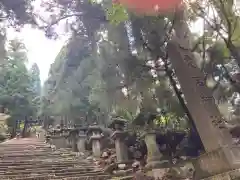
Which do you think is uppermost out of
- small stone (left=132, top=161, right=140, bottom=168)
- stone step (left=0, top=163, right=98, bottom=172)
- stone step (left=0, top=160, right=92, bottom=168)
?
stone step (left=0, top=160, right=92, bottom=168)

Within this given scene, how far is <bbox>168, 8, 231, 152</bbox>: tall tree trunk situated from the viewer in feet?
20.4

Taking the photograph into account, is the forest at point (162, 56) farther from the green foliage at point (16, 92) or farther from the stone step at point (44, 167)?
the green foliage at point (16, 92)

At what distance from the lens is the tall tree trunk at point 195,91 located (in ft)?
20.4

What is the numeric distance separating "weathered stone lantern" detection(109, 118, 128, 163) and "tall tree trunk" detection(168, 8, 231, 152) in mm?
2221

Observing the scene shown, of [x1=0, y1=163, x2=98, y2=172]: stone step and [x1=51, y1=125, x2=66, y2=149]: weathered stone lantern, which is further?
[x1=51, y1=125, x2=66, y2=149]: weathered stone lantern

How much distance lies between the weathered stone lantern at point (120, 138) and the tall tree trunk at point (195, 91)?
7.29 ft

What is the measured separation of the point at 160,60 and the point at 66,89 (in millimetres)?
11501

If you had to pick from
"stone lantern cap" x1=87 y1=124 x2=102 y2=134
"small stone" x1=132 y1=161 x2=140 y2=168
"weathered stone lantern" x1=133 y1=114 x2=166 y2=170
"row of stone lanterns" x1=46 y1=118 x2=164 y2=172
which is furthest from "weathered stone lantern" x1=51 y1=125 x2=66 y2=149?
"weathered stone lantern" x1=133 y1=114 x2=166 y2=170

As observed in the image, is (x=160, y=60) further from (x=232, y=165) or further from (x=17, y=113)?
(x=17, y=113)

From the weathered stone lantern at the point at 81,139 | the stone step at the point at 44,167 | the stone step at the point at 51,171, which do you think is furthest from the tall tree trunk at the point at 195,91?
the weathered stone lantern at the point at 81,139

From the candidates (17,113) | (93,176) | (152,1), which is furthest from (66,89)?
(152,1)

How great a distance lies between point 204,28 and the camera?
792 centimetres

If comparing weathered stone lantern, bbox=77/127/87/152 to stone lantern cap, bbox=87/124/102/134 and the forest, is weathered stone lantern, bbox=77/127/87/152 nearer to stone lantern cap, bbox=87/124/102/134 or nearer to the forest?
stone lantern cap, bbox=87/124/102/134

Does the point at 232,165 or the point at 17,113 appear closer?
the point at 232,165
